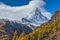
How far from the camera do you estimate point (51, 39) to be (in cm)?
19862

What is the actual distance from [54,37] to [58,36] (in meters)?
3.70

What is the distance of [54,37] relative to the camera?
651 ft

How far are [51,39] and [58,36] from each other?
6.85 metres

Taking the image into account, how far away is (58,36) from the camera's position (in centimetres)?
19800

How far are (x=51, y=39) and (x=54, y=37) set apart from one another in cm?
325
